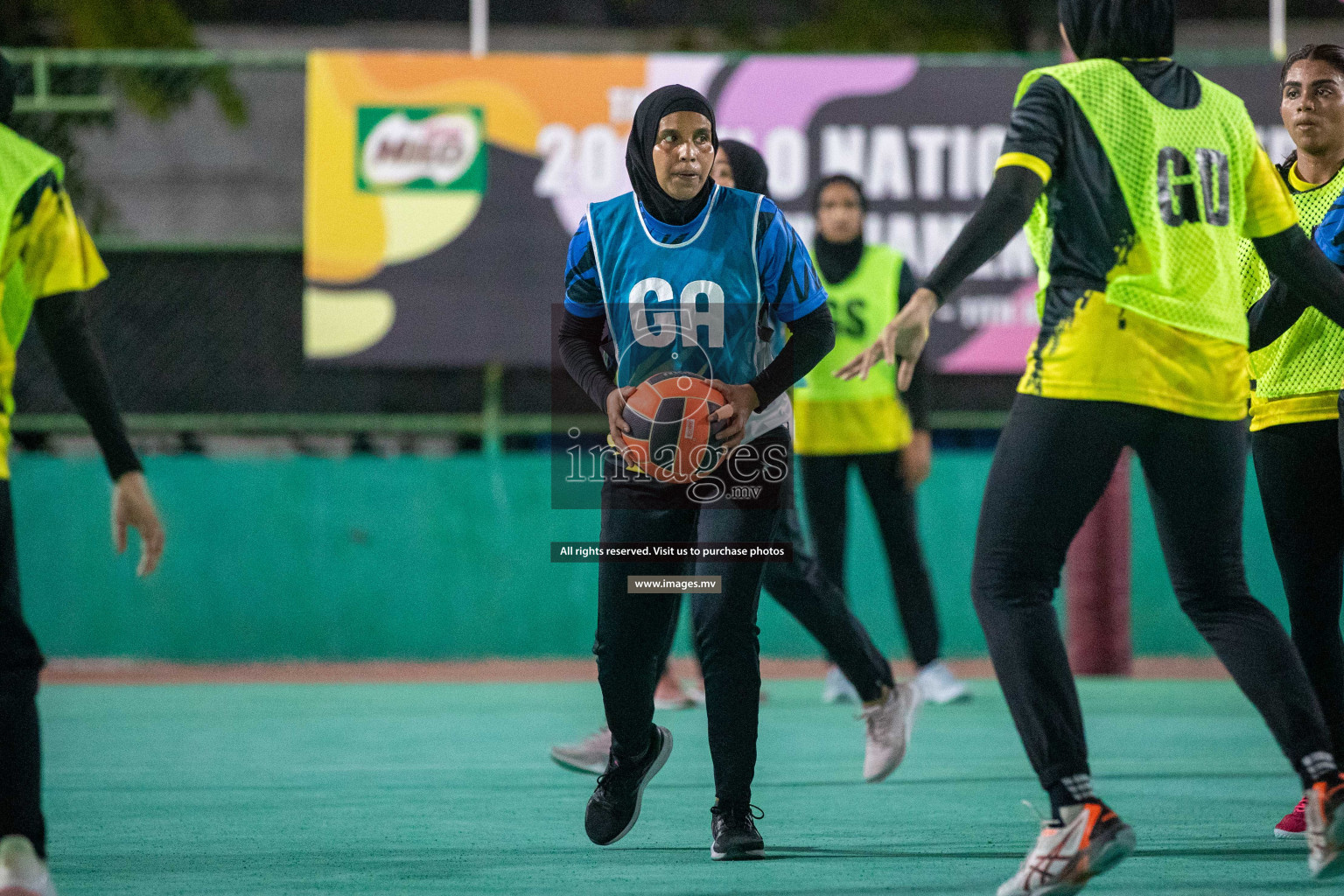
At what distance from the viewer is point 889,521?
7520mm

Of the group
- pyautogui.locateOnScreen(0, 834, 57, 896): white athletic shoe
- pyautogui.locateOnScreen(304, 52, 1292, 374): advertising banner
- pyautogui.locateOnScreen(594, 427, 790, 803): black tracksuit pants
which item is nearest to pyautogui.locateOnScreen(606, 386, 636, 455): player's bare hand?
pyautogui.locateOnScreen(594, 427, 790, 803): black tracksuit pants

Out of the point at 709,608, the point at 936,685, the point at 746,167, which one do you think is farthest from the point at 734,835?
the point at 936,685

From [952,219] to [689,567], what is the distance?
21.0 feet

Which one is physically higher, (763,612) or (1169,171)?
(1169,171)

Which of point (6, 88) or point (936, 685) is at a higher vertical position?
point (6, 88)

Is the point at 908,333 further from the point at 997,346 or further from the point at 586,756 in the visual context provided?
the point at 997,346

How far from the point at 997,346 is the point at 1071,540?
21.9 feet

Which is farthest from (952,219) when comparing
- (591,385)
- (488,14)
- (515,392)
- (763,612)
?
(488,14)

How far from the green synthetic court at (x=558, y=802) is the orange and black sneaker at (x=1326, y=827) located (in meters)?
0.20

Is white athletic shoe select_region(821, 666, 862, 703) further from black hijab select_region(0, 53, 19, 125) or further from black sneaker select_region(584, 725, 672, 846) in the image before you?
black hijab select_region(0, 53, 19, 125)

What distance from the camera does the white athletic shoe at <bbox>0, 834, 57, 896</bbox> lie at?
2988 mm

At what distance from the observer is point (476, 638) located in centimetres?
1019

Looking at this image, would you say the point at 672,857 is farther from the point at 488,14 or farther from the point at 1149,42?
the point at 488,14

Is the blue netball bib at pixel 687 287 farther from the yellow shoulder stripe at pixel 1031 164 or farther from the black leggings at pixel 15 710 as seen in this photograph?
the black leggings at pixel 15 710
